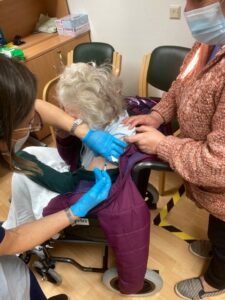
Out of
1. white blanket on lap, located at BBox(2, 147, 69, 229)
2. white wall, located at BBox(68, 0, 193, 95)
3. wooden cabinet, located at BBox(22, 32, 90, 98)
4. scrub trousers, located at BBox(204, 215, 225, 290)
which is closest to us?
scrub trousers, located at BBox(204, 215, 225, 290)

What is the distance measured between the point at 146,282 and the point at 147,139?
76 centimetres

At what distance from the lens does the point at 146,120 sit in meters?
1.20

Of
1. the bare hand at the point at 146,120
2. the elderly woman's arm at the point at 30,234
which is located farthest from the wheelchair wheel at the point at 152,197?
the elderly woman's arm at the point at 30,234

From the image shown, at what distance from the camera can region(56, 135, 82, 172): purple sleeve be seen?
1364mm

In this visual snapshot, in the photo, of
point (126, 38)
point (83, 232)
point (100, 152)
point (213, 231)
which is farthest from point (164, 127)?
point (126, 38)

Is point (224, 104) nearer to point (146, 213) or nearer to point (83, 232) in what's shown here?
point (146, 213)

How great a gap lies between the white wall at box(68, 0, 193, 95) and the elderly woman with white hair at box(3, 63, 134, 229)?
40.5 inches

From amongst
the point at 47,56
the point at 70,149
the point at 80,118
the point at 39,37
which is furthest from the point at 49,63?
the point at 80,118

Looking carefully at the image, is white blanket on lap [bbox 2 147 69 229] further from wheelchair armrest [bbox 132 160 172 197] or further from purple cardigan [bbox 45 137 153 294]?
wheelchair armrest [bbox 132 160 172 197]

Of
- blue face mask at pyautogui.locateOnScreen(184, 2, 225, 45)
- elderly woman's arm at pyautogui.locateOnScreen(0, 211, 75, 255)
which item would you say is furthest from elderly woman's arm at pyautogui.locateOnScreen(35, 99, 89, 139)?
blue face mask at pyautogui.locateOnScreen(184, 2, 225, 45)

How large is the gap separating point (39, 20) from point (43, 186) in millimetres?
2036

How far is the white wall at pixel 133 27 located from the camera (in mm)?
1984

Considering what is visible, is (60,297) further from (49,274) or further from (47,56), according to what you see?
(47,56)

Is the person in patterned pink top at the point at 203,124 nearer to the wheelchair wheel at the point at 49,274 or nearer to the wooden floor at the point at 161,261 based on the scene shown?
the wooden floor at the point at 161,261
